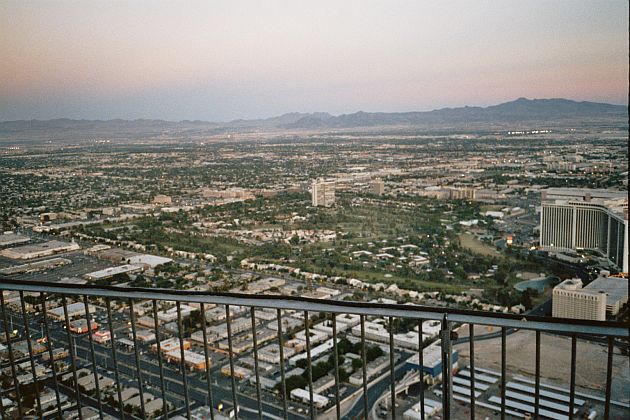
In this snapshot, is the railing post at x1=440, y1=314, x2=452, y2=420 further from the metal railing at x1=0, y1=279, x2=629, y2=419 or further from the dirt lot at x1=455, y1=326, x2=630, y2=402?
the dirt lot at x1=455, y1=326, x2=630, y2=402

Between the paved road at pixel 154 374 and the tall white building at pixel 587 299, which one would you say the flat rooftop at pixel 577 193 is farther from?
the paved road at pixel 154 374

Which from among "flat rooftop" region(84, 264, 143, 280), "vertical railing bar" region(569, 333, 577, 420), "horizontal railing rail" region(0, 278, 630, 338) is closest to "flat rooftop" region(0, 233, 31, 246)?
"flat rooftop" region(84, 264, 143, 280)

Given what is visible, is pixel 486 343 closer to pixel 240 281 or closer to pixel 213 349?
pixel 213 349

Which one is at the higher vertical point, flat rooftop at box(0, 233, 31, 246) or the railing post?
the railing post

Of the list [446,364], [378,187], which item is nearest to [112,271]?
[446,364]

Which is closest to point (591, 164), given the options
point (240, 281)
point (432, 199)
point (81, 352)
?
point (432, 199)

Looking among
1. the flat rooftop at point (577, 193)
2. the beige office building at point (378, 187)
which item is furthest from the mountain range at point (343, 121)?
the beige office building at point (378, 187)
